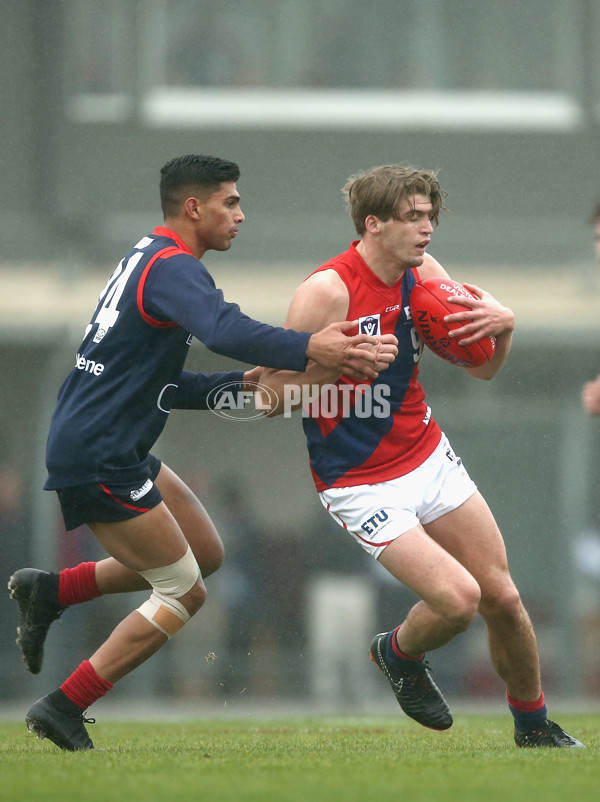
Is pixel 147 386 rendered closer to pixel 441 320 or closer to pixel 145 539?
pixel 145 539

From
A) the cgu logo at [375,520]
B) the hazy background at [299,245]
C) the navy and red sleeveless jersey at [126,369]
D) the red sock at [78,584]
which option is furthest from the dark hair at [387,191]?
the hazy background at [299,245]

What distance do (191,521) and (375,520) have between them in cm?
89

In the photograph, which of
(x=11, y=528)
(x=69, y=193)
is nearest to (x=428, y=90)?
(x=69, y=193)

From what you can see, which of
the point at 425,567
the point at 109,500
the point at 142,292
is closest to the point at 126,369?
the point at 142,292

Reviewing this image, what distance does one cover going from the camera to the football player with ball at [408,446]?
15.3 feet

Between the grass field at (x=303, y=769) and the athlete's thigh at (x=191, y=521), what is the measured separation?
2.51 feet

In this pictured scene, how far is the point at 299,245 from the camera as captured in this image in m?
10.6

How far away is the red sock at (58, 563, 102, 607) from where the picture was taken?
16.9 ft

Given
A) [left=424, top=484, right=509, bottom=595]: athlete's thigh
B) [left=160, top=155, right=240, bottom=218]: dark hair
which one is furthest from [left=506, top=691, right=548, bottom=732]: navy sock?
[left=160, top=155, right=240, bottom=218]: dark hair

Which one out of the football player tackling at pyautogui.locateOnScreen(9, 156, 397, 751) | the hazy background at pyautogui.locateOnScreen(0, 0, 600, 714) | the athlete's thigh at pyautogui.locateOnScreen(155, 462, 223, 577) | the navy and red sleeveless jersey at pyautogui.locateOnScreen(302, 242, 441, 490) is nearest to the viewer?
the football player tackling at pyautogui.locateOnScreen(9, 156, 397, 751)

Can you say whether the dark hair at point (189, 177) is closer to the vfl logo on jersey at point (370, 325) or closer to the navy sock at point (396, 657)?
the vfl logo on jersey at point (370, 325)

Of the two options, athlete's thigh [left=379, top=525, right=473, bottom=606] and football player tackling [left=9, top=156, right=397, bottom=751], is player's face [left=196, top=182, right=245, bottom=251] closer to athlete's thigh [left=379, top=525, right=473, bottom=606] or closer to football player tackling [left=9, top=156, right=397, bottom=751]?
football player tackling [left=9, top=156, right=397, bottom=751]

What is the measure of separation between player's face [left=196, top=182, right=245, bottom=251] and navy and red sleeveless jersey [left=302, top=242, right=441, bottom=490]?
41 centimetres

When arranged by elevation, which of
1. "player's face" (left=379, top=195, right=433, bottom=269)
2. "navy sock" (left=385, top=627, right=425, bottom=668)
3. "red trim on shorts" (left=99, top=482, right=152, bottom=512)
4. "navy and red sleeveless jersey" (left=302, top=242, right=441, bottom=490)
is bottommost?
"navy sock" (left=385, top=627, right=425, bottom=668)
